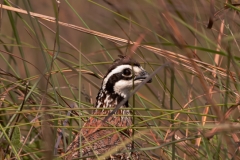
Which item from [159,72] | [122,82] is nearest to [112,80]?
[122,82]

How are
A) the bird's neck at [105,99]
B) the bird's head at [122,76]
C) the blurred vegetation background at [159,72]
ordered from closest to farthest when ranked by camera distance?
the blurred vegetation background at [159,72] < the bird's head at [122,76] < the bird's neck at [105,99]

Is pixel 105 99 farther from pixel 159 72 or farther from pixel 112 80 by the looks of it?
pixel 159 72

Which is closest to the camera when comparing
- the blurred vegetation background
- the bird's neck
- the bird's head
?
the blurred vegetation background

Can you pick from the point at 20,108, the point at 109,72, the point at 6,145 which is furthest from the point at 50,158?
the point at 109,72

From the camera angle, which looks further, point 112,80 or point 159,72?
point 112,80

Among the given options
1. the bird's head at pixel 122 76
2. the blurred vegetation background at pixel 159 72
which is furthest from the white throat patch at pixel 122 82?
the blurred vegetation background at pixel 159 72

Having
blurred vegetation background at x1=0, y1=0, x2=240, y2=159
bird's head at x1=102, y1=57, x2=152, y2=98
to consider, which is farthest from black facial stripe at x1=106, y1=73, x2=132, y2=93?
blurred vegetation background at x1=0, y1=0, x2=240, y2=159

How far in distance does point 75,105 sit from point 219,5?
1.18 metres

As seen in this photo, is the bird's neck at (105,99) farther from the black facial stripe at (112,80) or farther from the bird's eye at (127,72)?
the bird's eye at (127,72)

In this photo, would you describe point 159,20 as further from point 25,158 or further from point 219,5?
point 25,158

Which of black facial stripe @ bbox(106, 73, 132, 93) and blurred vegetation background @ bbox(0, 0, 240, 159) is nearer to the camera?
blurred vegetation background @ bbox(0, 0, 240, 159)

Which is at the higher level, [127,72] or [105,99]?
[127,72]

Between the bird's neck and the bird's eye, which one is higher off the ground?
the bird's eye

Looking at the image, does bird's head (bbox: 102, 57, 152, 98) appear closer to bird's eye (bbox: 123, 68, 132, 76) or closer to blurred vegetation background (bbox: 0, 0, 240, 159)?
bird's eye (bbox: 123, 68, 132, 76)
